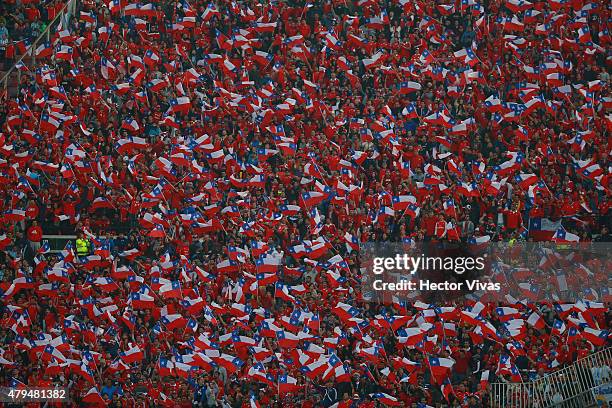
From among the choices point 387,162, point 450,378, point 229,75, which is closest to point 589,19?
point 387,162

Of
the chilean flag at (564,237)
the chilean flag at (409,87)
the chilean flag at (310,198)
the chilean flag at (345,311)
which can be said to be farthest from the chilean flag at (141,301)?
the chilean flag at (564,237)

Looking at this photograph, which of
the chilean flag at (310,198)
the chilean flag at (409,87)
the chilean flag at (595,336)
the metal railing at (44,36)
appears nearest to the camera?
the chilean flag at (595,336)

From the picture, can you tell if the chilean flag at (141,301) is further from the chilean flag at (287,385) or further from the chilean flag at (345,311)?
the chilean flag at (345,311)

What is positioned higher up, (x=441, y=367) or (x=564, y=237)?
(x=564, y=237)

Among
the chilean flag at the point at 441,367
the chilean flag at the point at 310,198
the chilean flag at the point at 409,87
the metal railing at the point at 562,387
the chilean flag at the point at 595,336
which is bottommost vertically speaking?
the metal railing at the point at 562,387

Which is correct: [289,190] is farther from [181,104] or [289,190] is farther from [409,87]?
[409,87]

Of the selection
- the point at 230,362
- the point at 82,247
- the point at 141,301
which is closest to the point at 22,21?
the point at 82,247
